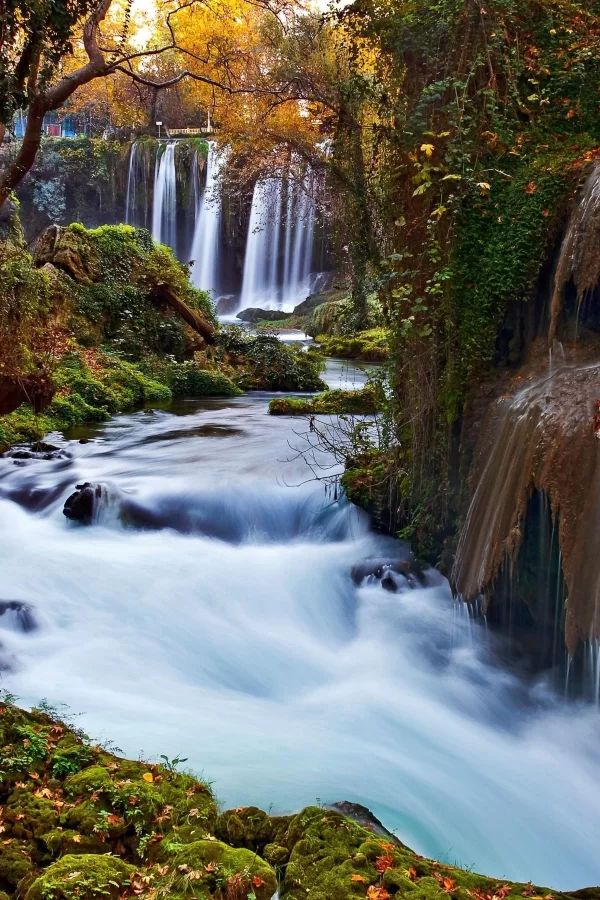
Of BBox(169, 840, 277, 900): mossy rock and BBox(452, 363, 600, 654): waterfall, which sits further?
BBox(452, 363, 600, 654): waterfall

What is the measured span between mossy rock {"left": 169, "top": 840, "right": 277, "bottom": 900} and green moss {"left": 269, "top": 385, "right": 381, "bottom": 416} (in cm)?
A: 956

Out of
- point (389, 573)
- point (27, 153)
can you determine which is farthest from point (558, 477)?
point (27, 153)

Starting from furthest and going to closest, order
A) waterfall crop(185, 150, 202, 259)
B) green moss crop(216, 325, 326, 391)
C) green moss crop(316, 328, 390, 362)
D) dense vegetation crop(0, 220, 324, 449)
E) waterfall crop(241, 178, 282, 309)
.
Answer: waterfall crop(185, 150, 202, 259) → waterfall crop(241, 178, 282, 309) → green moss crop(316, 328, 390, 362) → green moss crop(216, 325, 326, 391) → dense vegetation crop(0, 220, 324, 449)

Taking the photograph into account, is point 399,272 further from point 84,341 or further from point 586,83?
point 84,341

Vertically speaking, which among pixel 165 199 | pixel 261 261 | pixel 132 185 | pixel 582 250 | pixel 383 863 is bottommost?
pixel 383 863

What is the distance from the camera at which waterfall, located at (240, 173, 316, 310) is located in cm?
2988

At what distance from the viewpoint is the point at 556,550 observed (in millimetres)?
5203

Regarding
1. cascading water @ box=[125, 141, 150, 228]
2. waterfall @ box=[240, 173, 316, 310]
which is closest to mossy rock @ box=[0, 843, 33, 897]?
waterfall @ box=[240, 173, 316, 310]

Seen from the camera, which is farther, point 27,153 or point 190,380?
point 190,380

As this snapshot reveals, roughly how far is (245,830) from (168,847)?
40cm

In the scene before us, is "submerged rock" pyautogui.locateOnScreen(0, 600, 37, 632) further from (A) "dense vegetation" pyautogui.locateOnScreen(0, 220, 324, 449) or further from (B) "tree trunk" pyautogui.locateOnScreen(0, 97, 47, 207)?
(A) "dense vegetation" pyautogui.locateOnScreen(0, 220, 324, 449)

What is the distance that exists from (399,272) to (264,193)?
2287cm

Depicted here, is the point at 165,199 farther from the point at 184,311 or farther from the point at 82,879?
the point at 82,879

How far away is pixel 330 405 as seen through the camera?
13.3m
